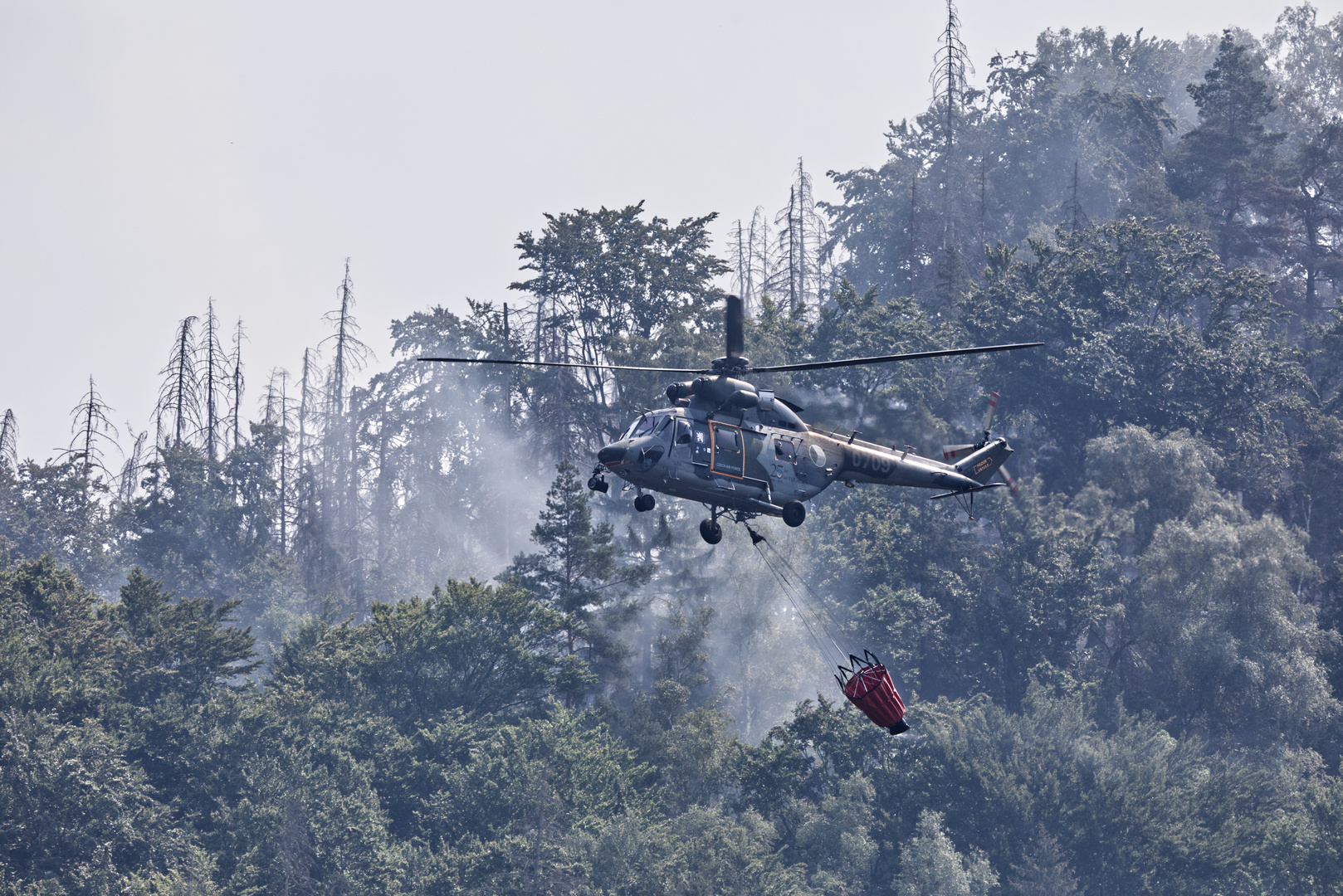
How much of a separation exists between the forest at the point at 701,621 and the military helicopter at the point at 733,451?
1798 inches

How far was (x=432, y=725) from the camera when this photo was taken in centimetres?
9106

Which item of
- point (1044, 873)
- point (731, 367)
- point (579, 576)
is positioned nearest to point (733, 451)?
point (731, 367)

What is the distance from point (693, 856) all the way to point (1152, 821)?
27.5 m

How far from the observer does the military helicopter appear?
3669cm

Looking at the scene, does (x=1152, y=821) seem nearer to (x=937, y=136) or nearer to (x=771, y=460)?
(x=771, y=460)

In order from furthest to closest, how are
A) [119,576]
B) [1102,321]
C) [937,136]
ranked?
[937,136] → [119,576] → [1102,321]

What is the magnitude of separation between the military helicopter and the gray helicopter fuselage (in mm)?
22

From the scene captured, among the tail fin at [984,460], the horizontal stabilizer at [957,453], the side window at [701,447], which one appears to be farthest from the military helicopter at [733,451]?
the tail fin at [984,460]

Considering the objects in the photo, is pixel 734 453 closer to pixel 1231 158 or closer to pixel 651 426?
pixel 651 426

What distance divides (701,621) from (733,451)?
2231 inches

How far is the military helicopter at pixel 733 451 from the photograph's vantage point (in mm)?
36688

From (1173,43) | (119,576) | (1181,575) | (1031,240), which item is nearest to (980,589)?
(1181,575)

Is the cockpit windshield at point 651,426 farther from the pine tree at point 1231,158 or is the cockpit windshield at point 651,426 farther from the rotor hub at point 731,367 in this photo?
the pine tree at point 1231,158

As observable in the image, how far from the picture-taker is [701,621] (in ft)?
307
